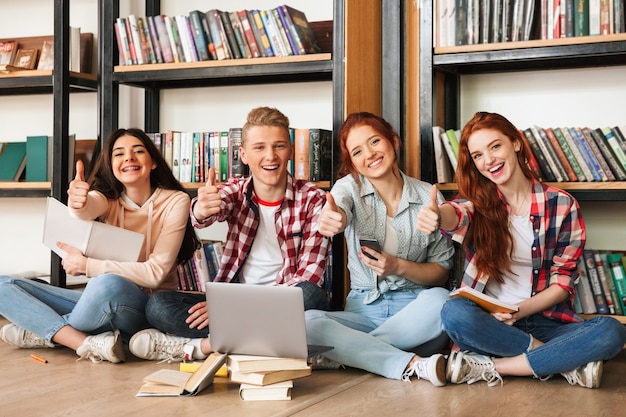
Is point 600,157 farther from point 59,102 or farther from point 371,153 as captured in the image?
point 59,102

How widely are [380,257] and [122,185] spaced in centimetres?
94

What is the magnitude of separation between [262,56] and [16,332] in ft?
4.21

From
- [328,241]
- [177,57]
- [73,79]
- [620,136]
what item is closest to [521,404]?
[328,241]

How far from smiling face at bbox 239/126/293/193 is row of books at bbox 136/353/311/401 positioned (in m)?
0.70

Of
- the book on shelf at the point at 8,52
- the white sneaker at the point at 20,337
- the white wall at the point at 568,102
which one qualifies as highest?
the book on shelf at the point at 8,52

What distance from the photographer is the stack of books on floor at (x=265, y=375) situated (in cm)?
193

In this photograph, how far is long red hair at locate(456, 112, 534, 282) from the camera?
7.57ft

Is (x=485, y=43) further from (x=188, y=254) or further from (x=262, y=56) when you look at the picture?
(x=188, y=254)

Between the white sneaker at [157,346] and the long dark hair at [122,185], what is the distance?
35 cm

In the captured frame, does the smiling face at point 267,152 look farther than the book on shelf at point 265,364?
Yes

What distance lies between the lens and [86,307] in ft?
7.64

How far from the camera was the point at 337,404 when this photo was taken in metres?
1.88

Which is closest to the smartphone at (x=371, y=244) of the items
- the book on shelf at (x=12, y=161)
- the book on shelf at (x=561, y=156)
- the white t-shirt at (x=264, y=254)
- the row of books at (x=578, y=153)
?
the white t-shirt at (x=264, y=254)

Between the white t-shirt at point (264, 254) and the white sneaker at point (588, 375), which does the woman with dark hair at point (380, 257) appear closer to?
the white t-shirt at point (264, 254)
